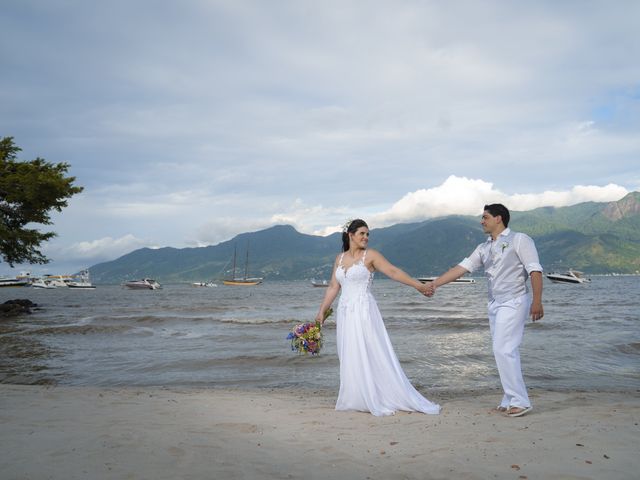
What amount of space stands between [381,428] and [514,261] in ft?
9.35

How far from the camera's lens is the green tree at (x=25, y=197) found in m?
33.3

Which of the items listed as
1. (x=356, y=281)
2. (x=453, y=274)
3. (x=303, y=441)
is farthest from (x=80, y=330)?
(x=453, y=274)

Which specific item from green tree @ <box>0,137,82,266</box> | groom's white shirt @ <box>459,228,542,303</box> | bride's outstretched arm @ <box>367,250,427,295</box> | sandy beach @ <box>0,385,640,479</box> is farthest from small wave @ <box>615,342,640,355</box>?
green tree @ <box>0,137,82,266</box>

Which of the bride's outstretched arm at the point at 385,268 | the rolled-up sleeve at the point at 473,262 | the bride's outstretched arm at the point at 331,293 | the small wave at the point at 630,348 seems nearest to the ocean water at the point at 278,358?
the small wave at the point at 630,348

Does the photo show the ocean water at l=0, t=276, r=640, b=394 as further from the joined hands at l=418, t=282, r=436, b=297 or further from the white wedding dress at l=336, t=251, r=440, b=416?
the white wedding dress at l=336, t=251, r=440, b=416

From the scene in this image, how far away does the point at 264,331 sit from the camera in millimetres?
22391

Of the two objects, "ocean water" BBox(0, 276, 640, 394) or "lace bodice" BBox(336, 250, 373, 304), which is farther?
"ocean water" BBox(0, 276, 640, 394)

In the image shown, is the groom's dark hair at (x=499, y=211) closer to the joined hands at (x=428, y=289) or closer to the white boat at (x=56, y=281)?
the joined hands at (x=428, y=289)

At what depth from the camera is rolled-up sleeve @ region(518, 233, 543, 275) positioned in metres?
6.42

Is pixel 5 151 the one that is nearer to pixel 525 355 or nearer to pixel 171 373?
pixel 171 373

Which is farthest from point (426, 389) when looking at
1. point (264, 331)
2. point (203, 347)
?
point (264, 331)

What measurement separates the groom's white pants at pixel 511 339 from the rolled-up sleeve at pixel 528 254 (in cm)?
43

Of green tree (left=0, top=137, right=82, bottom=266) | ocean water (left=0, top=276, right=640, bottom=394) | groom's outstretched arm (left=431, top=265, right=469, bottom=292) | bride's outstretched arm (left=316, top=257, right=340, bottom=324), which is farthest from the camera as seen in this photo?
green tree (left=0, top=137, right=82, bottom=266)

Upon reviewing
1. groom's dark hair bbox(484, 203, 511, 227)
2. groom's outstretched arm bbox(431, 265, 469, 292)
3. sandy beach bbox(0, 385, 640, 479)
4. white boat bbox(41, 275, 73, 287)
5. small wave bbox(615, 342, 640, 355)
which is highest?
groom's dark hair bbox(484, 203, 511, 227)
